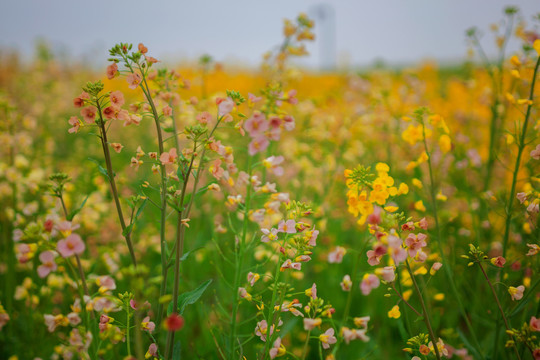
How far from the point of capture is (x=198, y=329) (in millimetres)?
2471

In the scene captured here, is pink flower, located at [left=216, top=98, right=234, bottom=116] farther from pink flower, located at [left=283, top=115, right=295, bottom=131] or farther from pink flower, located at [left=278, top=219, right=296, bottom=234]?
pink flower, located at [left=278, top=219, right=296, bottom=234]

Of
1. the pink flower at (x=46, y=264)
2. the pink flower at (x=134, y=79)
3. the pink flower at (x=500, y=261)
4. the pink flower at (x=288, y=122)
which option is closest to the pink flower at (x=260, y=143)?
the pink flower at (x=288, y=122)

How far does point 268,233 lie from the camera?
1270 millimetres

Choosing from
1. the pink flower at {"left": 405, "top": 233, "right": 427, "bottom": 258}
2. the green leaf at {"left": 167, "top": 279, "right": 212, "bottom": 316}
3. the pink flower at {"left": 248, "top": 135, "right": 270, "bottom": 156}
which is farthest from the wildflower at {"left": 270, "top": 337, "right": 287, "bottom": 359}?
the pink flower at {"left": 248, "top": 135, "right": 270, "bottom": 156}

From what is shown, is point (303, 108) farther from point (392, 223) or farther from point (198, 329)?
point (392, 223)

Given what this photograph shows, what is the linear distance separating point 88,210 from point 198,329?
117 centimetres

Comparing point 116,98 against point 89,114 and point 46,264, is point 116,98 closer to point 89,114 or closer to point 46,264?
point 89,114

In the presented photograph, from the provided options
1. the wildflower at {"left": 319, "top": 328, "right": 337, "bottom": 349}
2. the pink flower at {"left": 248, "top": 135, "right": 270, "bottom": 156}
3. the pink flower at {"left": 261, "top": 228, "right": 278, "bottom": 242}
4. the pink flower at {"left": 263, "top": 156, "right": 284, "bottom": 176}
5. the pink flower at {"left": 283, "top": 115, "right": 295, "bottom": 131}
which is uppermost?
the pink flower at {"left": 283, "top": 115, "right": 295, "bottom": 131}

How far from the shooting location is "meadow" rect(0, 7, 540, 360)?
1219 millimetres

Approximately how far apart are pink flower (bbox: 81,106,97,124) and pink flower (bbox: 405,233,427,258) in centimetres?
120

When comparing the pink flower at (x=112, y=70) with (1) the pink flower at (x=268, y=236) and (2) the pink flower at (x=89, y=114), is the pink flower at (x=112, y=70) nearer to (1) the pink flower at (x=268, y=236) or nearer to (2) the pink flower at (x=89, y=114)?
(2) the pink flower at (x=89, y=114)

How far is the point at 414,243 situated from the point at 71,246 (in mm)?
1121

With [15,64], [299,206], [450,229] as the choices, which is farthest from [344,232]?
[15,64]

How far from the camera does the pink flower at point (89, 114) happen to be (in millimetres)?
1247
